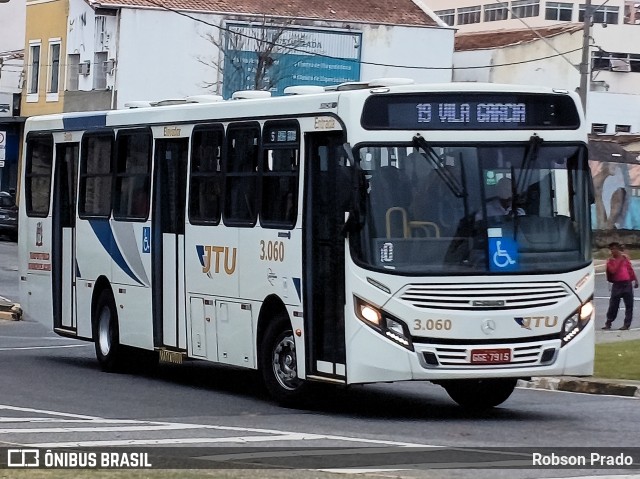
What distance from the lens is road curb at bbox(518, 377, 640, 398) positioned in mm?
17312

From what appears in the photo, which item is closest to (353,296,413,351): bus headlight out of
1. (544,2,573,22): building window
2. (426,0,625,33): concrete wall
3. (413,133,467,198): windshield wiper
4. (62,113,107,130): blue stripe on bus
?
(413,133,467,198): windshield wiper

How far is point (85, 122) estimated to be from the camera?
19500mm

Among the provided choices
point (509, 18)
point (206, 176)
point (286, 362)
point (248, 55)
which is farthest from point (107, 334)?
point (509, 18)

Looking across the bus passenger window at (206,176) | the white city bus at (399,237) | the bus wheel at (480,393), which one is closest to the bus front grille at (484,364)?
the white city bus at (399,237)

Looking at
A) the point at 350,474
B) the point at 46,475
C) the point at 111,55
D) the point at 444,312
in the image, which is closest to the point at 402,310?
the point at 444,312

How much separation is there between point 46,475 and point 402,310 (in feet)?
16.3

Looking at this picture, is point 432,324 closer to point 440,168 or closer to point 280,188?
point 440,168

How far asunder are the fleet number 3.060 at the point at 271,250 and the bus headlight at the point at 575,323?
2.86 m

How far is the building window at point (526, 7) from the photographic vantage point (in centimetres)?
9181

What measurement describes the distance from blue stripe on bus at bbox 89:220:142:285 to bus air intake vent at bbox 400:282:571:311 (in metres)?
5.50

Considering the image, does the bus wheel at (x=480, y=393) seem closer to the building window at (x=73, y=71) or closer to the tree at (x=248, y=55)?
the tree at (x=248, y=55)

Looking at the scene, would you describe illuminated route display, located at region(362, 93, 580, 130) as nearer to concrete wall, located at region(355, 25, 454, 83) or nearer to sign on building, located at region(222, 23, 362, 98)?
sign on building, located at region(222, 23, 362, 98)

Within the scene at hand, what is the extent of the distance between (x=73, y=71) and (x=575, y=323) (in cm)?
4298

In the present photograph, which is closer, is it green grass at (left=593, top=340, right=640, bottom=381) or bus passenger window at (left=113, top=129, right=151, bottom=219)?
bus passenger window at (left=113, top=129, right=151, bottom=219)
